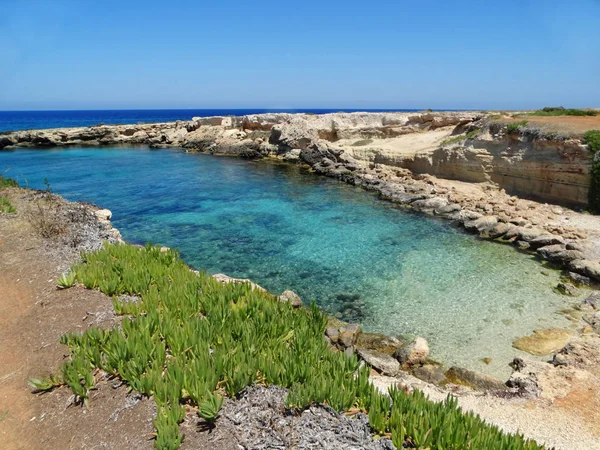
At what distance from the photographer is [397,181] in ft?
86.0

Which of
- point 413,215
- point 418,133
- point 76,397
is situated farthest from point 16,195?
point 418,133

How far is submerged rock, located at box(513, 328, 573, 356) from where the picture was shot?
29.8ft

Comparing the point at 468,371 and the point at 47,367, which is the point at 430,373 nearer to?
the point at 468,371

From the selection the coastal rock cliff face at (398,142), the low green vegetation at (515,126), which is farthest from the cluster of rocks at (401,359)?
the low green vegetation at (515,126)

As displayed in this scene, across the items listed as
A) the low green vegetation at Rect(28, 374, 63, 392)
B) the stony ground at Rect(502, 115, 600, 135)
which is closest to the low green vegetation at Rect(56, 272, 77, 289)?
the low green vegetation at Rect(28, 374, 63, 392)

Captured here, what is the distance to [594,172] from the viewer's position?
17562 millimetres

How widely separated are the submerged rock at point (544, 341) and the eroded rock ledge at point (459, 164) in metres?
3.85

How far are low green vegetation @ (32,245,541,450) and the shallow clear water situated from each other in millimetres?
4167

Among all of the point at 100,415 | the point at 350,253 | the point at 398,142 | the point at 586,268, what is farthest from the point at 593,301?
the point at 398,142

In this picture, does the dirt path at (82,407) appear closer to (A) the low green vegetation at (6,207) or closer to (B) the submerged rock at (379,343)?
(B) the submerged rock at (379,343)

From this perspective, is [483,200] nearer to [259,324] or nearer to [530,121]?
[530,121]

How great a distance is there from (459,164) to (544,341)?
16.5 metres

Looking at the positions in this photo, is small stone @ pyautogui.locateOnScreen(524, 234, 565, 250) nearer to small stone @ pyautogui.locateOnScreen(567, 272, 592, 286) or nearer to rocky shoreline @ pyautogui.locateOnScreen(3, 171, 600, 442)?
small stone @ pyautogui.locateOnScreen(567, 272, 592, 286)

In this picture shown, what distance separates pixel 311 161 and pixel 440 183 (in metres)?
12.8
